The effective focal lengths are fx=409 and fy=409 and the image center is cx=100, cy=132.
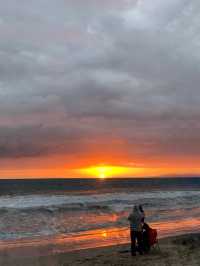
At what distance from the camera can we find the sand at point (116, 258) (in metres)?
12.9

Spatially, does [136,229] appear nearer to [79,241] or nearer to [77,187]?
[79,241]

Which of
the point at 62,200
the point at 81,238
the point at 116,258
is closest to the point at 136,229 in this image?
the point at 116,258

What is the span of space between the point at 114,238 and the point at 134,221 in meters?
4.86

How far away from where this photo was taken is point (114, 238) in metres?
18.6

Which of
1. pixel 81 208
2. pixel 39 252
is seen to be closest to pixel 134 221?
pixel 39 252

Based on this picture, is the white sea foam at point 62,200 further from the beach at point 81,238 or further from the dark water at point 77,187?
the dark water at point 77,187

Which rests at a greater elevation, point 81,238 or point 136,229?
point 136,229

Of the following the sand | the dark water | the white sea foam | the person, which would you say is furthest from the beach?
A: the dark water

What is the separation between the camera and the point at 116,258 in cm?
1370

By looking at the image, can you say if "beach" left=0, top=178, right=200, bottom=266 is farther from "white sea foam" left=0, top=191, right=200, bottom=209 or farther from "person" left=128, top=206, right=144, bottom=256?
"white sea foam" left=0, top=191, right=200, bottom=209

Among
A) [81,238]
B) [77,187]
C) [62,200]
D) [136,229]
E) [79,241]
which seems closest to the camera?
[136,229]

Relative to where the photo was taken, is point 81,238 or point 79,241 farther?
point 81,238

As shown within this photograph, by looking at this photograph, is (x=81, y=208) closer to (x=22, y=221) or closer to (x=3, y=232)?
(x=22, y=221)

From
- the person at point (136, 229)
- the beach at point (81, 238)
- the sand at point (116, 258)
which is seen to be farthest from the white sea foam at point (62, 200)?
the person at point (136, 229)
